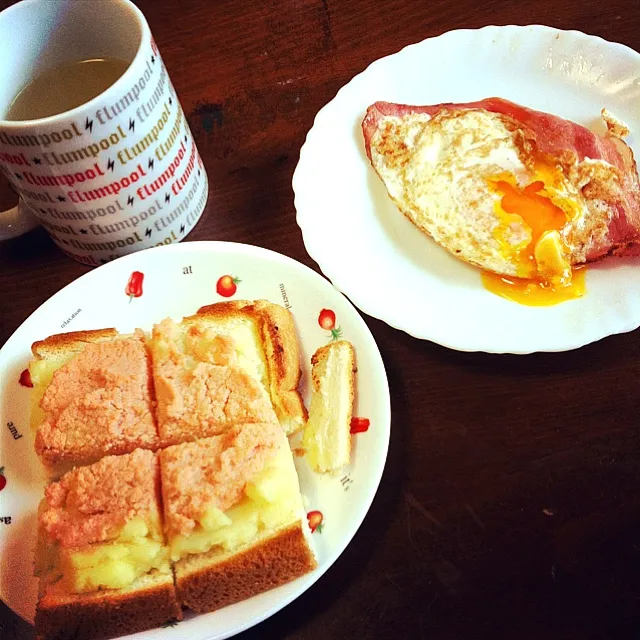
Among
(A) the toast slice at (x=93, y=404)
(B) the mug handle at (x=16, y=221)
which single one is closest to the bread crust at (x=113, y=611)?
(A) the toast slice at (x=93, y=404)

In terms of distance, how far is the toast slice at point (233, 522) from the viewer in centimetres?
100

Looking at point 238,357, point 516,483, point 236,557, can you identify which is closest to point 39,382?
point 238,357

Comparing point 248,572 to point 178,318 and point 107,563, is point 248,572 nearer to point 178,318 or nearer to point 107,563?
point 107,563

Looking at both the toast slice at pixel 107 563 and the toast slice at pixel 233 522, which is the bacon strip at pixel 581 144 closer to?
the toast slice at pixel 233 522

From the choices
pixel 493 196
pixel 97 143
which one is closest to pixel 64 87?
pixel 97 143

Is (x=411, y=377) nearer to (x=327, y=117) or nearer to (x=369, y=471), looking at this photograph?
(x=369, y=471)

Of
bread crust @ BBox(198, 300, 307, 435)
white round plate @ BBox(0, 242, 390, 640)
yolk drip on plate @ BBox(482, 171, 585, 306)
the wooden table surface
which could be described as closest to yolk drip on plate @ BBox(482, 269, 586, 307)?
yolk drip on plate @ BBox(482, 171, 585, 306)

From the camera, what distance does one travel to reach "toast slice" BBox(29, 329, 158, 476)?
110 centimetres

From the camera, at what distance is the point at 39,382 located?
1206 millimetres

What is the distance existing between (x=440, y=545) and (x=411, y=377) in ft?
1.06

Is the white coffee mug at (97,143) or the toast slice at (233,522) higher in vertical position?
the white coffee mug at (97,143)

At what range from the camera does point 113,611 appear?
1.01 metres

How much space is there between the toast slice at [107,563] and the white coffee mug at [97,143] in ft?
1.69

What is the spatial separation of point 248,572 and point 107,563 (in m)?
0.23
